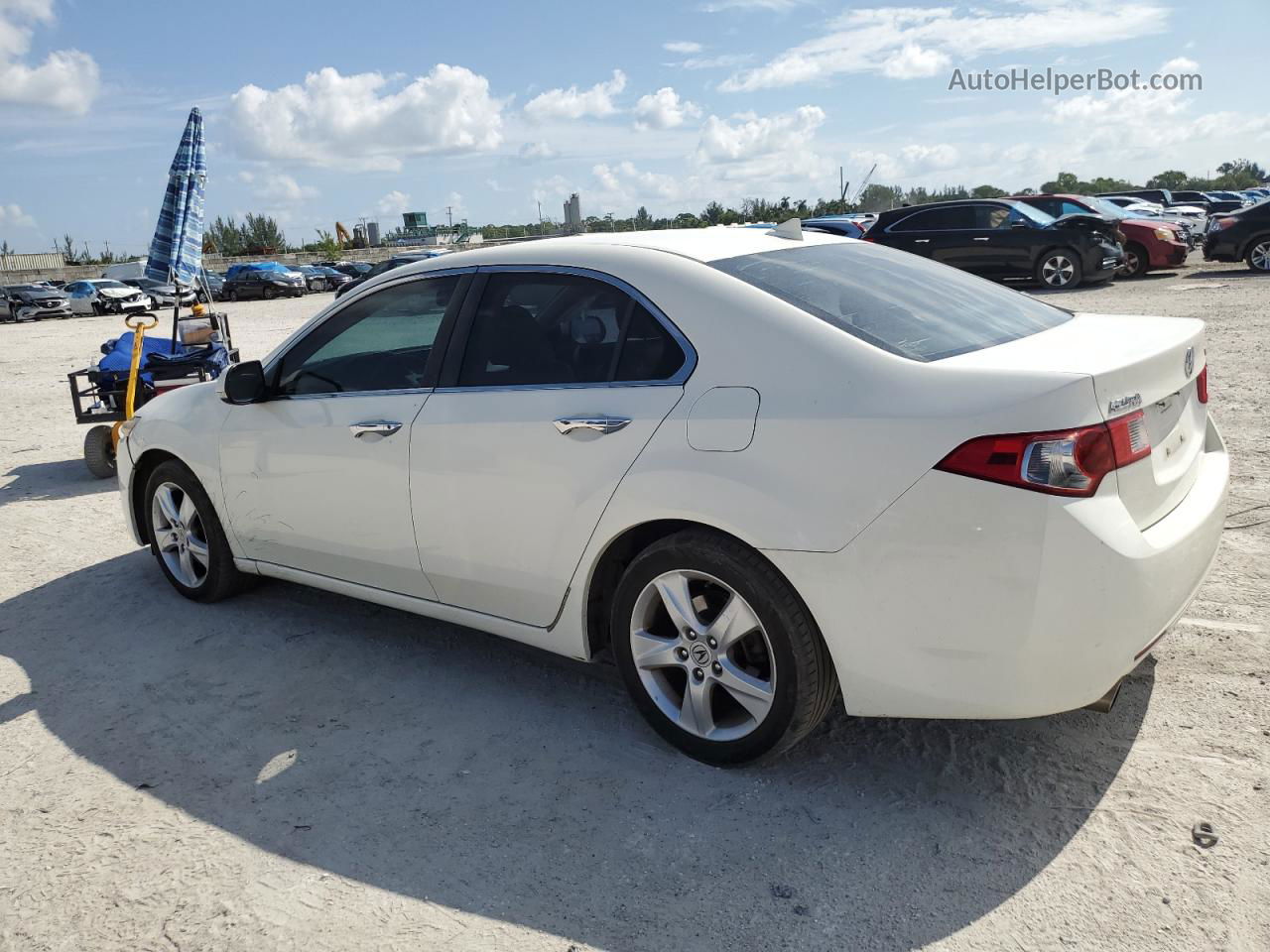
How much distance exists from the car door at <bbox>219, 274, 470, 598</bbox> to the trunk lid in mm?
2099

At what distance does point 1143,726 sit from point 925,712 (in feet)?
3.26

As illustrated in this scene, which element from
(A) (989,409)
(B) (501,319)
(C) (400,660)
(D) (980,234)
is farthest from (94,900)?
(D) (980,234)

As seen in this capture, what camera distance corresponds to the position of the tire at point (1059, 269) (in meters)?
18.0

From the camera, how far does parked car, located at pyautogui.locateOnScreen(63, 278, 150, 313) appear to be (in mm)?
38938

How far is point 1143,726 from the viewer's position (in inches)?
131

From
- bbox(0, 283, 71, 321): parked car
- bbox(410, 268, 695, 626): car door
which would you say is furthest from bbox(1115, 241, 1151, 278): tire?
bbox(0, 283, 71, 321): parked car

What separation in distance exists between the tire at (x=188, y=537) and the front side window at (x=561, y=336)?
1.88m

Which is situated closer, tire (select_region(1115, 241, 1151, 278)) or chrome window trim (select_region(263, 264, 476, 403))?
chrome window trim (select_region(263, 264, 476, 403))

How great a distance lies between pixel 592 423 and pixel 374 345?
Answer: 1477 mm

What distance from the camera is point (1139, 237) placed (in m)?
19.7

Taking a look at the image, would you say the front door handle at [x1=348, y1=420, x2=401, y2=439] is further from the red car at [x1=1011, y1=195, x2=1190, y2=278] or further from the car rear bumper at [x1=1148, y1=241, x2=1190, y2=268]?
the car rear bumper at [x1=1148, y1=241, x2=1190, y2=268]

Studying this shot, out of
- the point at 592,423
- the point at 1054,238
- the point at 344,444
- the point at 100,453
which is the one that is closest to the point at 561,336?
the point at 592,423

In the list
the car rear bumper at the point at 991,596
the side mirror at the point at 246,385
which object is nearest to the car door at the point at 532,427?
the car rear bumper at the point at 991,596

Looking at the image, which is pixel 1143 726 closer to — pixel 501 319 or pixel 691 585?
pixel 691 585
